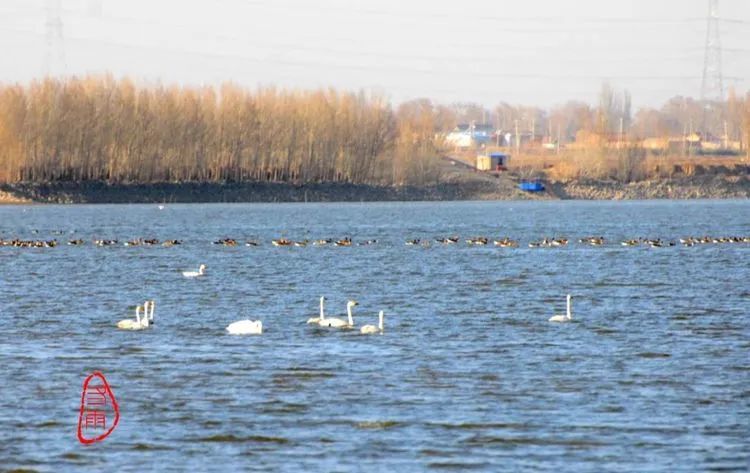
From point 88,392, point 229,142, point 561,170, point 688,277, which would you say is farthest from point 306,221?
Result: point 88,392

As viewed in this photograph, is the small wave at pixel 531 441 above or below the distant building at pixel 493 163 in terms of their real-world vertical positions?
below

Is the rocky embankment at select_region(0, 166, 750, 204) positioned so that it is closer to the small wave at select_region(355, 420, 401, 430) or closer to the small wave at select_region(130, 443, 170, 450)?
the small wave at select_region(355, 420, 401, 430)

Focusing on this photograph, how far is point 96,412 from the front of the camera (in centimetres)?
2156

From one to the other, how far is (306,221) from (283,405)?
78.6 metres

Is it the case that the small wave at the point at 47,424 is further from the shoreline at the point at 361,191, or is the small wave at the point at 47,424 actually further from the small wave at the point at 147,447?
the shoreline at the point at 361,191

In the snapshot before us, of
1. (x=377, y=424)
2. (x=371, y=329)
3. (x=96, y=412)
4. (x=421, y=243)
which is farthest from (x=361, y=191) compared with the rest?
(x=377, y=424)

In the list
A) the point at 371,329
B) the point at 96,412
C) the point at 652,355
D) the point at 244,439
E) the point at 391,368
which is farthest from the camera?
the point at 371,329

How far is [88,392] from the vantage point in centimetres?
2311

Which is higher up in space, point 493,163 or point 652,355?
point 493,163

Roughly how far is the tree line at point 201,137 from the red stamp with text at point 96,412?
107 metres

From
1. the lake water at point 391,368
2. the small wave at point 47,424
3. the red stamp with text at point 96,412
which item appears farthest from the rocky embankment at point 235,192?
the small wave at point 47,424

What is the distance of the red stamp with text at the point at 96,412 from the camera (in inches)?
795

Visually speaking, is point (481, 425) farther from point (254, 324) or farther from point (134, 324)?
point (134, 324)

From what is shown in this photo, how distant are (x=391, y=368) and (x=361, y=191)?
12320 centimetres
